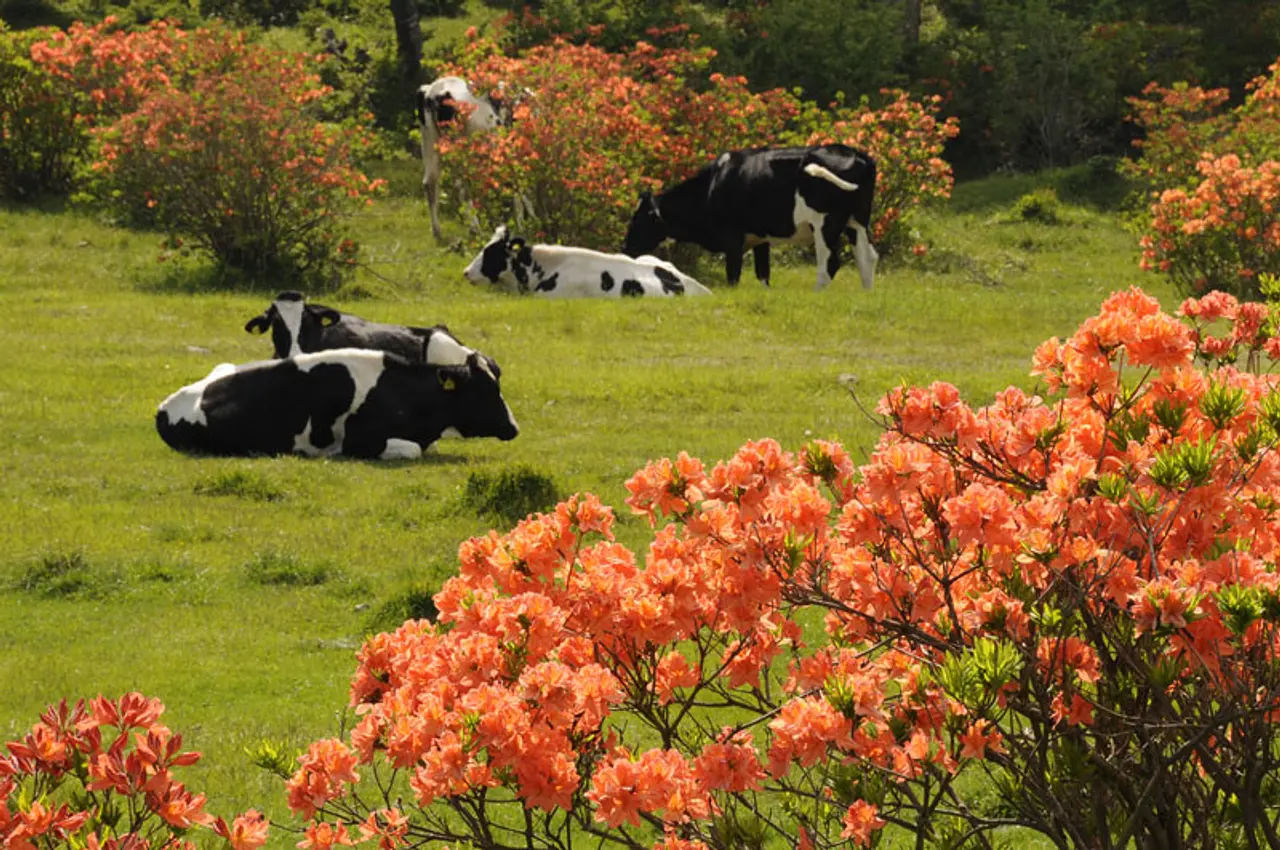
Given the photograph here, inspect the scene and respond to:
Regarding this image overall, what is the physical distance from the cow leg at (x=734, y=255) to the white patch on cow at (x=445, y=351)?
9018 mm

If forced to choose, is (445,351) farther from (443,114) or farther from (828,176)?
(443,114)

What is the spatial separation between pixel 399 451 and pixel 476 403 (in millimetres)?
907

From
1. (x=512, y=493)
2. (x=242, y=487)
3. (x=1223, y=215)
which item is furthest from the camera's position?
(x=1223, y=215)

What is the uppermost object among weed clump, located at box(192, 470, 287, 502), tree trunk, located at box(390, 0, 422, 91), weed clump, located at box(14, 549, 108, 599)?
tree trunk, located at box(390, 0, 422, 91)

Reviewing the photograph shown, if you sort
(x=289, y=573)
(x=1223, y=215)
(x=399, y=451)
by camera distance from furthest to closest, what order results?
(x=1223, y=215) < (x=399, y=451) < (x=289, y=573)

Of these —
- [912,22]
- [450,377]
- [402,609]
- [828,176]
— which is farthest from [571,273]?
[912,22]

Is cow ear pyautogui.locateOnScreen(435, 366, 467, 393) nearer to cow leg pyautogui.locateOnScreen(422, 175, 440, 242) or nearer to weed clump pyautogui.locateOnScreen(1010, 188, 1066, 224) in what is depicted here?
cow leg pyautogui.locateOnScreen(422, 175, 440, 242)

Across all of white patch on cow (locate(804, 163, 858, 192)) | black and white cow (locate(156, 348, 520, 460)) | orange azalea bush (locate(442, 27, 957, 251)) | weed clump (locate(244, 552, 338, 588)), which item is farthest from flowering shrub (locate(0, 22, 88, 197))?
weed clump (locate(244, 552, 338, 588))

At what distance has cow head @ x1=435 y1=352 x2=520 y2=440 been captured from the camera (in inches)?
582

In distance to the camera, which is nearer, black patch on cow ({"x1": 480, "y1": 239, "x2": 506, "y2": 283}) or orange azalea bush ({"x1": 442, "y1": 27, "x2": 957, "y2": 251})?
black patch on cow ({"x1": 480, "y1": 239, "x2": 506, "y2": 283})

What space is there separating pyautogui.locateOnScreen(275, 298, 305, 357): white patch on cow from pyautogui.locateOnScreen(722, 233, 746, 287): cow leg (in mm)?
9248

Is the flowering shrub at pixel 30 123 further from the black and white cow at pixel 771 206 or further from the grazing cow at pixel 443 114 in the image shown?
the black and white cow at pixel 771 206

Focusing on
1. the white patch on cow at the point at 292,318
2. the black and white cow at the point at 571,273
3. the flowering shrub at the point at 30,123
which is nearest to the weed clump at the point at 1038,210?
the black and white cow at the point at 571,273

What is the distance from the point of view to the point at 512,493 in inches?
469
